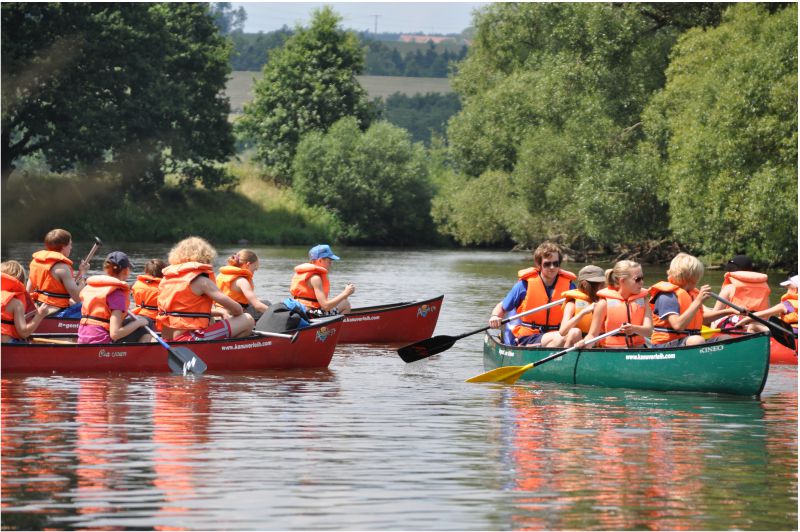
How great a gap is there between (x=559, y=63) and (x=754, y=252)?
345 inches

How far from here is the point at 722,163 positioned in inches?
1136

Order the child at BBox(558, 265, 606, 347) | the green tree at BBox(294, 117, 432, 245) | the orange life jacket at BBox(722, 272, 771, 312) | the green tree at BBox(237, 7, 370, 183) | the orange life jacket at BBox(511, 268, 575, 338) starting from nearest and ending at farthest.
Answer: the child at BBox(558, 265, 606, 347), the orange life jacket at BBox(511, 268, 575, 338), the orange life jacket at BBox(722, 272, 771, 312), the green tree at BBox(294, 117, 432, 245), the green tree at BBox(237, 7, 370, 183)

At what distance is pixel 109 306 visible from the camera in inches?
476

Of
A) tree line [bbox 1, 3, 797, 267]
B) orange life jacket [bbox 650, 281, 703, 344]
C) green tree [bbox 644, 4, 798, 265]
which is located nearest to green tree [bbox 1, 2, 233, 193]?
tree line [bbox 1, 3, 797, 267]

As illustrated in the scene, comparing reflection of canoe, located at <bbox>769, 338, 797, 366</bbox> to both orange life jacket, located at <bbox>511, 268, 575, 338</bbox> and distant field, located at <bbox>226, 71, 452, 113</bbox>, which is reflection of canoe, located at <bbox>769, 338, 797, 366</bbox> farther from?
distant field, located at <bbox>226, 71, 452, 113</bbox>

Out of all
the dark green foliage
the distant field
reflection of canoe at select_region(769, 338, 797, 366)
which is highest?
the distant field

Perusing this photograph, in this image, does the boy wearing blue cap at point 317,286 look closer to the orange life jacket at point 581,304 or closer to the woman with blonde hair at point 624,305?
the orange life jacket at point 581,304

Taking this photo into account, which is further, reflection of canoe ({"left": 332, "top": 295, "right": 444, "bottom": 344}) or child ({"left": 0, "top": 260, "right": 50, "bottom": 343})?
reflection of canoe ({"left": 332, "top": 295, "right": 444, "bottom": 344})

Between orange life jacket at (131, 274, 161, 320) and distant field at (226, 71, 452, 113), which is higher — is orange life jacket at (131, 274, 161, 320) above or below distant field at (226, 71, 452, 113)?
below

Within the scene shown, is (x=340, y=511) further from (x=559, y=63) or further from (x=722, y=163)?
(x=559, y=63)

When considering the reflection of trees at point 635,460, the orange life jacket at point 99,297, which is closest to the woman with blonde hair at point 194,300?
the orange life jacket at point 99,297

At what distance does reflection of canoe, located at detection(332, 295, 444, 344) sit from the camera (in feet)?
55.0

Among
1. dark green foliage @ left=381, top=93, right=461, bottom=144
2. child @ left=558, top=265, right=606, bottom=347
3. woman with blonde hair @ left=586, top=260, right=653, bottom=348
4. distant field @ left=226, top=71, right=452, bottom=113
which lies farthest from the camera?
dark green foliage @ left=381, top=93, right=461, bottom=144

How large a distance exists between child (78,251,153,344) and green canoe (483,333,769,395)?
3444 mm
